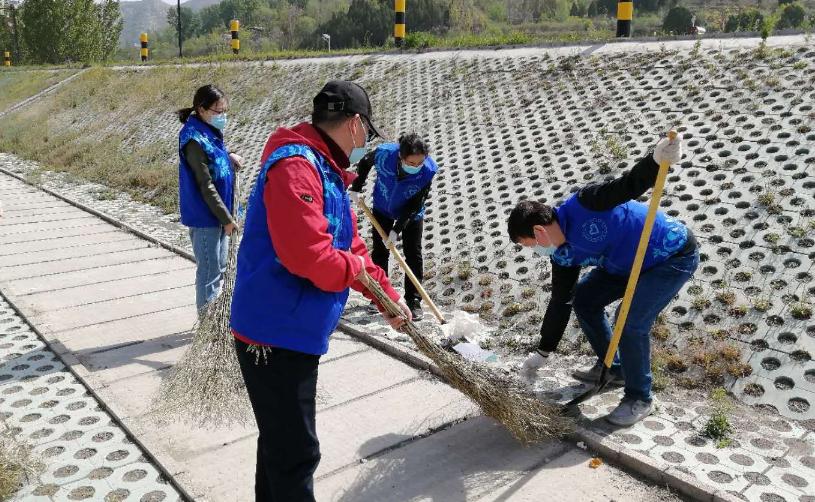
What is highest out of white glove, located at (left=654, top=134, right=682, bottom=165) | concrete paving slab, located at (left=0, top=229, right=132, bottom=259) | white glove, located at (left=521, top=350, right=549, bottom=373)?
Answer: white glove, located at (left=654, top=134, right=682, bottom=165)

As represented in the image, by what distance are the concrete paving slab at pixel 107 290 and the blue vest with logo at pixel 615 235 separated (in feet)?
13.5

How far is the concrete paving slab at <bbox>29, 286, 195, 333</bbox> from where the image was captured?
5387 mm

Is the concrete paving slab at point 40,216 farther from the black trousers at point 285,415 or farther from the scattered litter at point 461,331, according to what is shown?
the black trousers at point 285,415

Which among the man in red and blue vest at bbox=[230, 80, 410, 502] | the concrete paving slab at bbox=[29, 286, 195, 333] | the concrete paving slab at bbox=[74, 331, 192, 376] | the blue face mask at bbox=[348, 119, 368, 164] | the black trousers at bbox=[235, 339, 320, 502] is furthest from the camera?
the concrete paving slab at bbox=[29, 286, 195, 333]

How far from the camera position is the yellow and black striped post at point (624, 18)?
977cm

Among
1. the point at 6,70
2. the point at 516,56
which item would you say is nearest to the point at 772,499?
the point at 516,56

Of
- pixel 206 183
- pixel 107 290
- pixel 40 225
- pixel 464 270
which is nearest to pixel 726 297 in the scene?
pixel 464 270

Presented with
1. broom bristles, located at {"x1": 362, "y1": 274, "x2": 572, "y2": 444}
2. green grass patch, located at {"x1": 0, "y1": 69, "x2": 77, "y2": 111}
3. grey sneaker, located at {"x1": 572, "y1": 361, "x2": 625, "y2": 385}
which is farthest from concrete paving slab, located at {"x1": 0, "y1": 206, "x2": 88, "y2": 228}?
green grass patch, located at {"x1": 0, "y1": 69, "x2": 77, "y2": 111}

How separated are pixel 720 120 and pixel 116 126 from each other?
13025mm

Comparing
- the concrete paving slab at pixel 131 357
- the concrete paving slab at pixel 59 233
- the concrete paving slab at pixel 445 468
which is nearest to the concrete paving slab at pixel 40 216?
the concrete paving slab at pixel 59 233

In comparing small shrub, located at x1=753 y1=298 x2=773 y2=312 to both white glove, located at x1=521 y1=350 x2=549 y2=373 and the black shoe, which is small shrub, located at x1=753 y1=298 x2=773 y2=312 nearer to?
white glove, located at x1=521 y1=350 x2=549 y2=373

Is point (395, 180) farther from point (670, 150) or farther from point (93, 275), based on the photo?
point (93, 275)

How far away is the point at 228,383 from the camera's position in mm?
3930

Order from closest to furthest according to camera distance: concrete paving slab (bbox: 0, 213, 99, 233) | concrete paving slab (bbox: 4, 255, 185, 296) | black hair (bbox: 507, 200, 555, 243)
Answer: black hair (bbox: 507, 200, 555, 243) → concrete paving slab (bbox: 4, 255, 185, 296) → concrete paving slab (bbox: 0, 213, 99, 233)
